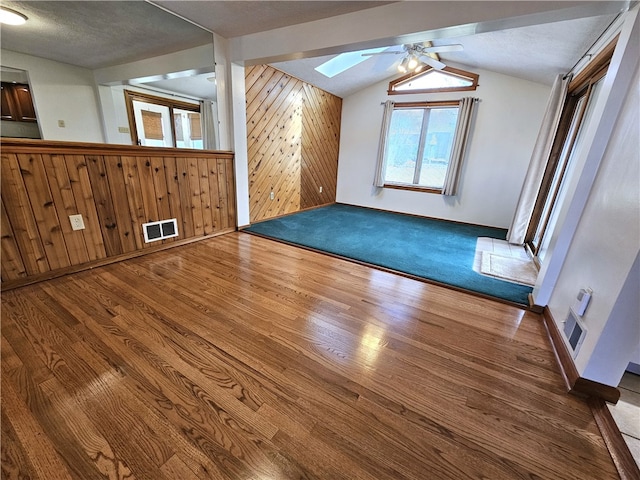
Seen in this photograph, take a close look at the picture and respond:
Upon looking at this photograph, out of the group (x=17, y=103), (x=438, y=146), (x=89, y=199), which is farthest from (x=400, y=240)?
(x=17, y=103)

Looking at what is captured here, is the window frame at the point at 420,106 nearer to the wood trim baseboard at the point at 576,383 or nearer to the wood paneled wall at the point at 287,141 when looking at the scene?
the wood paneled wall at the point at 287,141

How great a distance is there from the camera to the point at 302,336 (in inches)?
62.7

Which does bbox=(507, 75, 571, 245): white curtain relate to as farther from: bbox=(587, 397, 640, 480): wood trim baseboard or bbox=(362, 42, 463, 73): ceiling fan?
bbox=(587, 397, 640, 480): wood trim baseboard

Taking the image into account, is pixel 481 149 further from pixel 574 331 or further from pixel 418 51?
pixel 574 331

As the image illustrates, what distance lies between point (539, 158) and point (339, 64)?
10.1ft

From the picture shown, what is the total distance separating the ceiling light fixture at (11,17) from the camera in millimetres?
1678

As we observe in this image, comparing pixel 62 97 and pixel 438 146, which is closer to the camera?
pixel 62 97

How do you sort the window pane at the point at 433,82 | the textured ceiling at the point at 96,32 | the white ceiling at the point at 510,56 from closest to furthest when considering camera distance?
the textured ceiling at the point at 96,32 → the white ceiling at the point at 510,56 → the window pane at the point at 433,82

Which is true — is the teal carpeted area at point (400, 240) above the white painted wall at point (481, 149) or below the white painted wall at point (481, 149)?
below

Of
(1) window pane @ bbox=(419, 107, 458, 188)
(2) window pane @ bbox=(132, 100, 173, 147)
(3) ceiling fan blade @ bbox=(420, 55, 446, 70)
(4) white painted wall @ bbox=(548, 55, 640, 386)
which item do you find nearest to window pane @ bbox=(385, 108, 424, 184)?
(1) window pane @ bbox=(419, 107, 458, 188)

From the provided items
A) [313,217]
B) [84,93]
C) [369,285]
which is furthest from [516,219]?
[84,93]

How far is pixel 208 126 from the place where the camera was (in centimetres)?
309

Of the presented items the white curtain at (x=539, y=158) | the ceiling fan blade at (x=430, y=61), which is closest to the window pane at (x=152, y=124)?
→ the ceiling fan blade at (x=430, y=61)

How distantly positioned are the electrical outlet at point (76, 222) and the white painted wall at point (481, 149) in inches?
177
